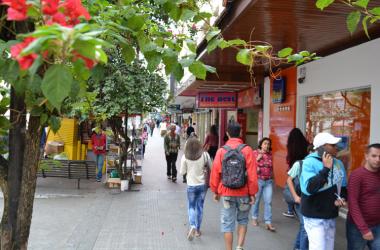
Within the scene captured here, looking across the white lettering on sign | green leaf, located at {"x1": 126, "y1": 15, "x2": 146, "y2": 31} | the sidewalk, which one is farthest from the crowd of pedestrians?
the white lettering on sign

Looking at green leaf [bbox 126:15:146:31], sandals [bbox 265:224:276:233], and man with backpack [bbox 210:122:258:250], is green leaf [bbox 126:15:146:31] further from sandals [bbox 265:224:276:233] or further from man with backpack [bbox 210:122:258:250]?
sandals [bbox 265:224:276:233]

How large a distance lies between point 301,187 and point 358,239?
818mm

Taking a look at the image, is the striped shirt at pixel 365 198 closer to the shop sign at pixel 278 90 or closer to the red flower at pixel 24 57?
Result: the red flower at pixel 24 57

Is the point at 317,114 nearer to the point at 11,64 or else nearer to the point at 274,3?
the point at 274,3

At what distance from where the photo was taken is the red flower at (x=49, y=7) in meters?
1.14

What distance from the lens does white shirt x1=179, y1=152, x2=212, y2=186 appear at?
6.80 metres

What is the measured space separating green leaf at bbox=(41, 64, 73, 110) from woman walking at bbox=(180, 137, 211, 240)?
577 cm

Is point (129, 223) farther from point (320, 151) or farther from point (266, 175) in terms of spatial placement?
point (320, 151)

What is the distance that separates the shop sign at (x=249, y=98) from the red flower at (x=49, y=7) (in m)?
13.0

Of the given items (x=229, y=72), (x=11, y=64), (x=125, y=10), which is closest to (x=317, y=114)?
(x=229, y=72)

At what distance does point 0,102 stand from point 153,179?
11.4 m

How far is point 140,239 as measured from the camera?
6598mm

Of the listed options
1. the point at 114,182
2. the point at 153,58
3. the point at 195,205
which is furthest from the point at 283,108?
the point at 153,58

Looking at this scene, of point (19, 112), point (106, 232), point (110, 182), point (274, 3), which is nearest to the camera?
point (19, 112)
